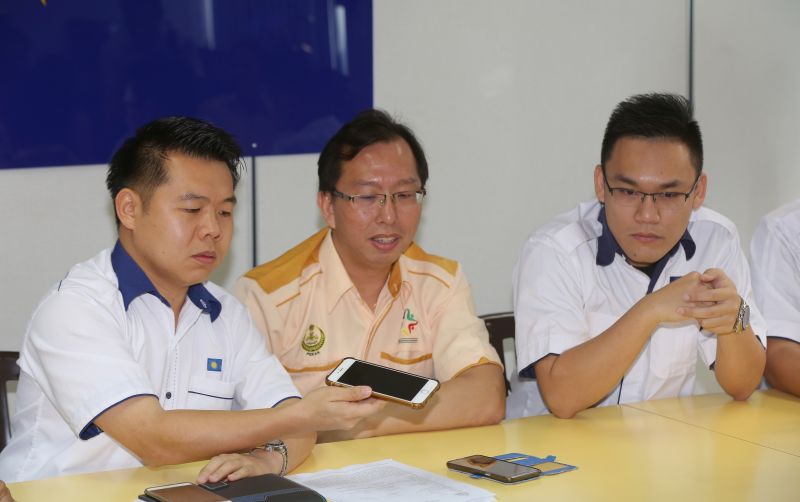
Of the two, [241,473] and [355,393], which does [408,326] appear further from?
[241,473]

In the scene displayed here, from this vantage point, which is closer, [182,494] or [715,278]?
[182,494]

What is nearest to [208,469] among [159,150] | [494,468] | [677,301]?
[494,468]

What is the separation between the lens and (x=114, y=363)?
1925mm

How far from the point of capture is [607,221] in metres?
2.70

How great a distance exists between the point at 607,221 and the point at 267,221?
1260mm

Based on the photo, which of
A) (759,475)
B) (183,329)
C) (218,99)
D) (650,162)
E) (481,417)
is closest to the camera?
(759,475)

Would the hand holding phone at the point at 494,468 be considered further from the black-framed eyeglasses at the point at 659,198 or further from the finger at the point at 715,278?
the black-framed eyeglasses at the point at 659,198

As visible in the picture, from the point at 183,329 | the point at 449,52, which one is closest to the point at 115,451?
the point at 183,329

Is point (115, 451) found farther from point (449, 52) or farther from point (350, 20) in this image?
point (449, 52)

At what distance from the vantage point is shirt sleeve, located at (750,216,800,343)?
9.25 ft

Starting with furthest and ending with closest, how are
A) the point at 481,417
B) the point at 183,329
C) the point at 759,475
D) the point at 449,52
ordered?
the point at 449,52 → the point at 481,417 → the point at 183,329 → the point at 759,475

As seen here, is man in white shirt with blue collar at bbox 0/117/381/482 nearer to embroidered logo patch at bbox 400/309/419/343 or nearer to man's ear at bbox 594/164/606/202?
embroidered logo patch at bbox 400/309/419/343

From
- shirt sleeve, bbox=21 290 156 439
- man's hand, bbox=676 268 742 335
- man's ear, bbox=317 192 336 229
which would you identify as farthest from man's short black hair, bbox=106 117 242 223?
man's hand, bbox=676 268 742 335

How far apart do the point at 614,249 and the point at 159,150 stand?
51.9 inches
